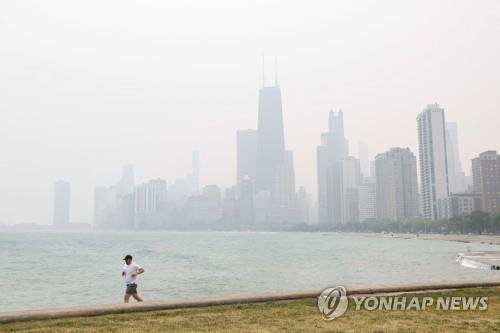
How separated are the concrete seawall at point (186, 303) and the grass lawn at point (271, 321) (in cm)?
47

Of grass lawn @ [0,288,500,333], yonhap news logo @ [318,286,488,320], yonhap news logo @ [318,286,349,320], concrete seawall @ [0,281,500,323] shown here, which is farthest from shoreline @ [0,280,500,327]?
yonhap news logo @ [318,286,488,320]

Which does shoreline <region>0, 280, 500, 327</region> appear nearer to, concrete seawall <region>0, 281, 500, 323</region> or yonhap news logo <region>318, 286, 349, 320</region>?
concrete seawall <region>0, 281, 500, 323</region>

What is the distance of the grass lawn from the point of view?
12.3 meters

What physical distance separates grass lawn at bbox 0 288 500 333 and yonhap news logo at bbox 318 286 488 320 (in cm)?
32

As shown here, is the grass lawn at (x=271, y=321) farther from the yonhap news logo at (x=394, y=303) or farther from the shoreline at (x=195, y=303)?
the shoreline at (x=195, y=303)

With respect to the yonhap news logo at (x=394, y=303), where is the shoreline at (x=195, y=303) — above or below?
above

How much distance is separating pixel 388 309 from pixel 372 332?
3.30m

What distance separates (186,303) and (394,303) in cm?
676

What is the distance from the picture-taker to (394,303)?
51.1 feet

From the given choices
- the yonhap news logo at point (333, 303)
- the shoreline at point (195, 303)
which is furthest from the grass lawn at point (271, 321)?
the shoreline at point (195, 303)

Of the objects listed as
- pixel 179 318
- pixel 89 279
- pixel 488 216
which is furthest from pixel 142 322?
pixel 488 216

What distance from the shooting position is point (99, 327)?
41.1 ft

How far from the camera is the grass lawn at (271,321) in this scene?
12273 millimetres

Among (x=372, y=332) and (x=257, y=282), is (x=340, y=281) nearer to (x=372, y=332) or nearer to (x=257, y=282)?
(x=257, y=282)
